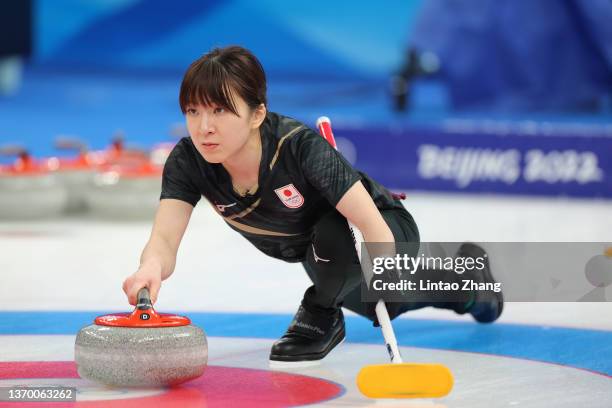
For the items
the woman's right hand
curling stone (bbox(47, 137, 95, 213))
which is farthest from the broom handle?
curling stone (bbox(47, 137, 95, 213))

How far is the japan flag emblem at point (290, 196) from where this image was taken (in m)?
3.13

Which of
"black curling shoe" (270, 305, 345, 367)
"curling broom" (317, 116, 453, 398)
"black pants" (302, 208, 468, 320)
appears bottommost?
"curling broom" (317, 116, 453, 398)

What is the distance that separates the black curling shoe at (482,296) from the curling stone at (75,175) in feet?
10.7

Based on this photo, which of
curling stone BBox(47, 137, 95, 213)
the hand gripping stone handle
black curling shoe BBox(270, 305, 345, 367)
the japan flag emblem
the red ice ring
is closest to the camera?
the red ice ring

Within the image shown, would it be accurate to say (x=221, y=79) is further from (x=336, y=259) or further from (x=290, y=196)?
(x=336, y=259)

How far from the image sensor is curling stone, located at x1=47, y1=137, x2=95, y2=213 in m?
6.72

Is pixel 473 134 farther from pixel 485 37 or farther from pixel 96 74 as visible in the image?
pixel 96 74

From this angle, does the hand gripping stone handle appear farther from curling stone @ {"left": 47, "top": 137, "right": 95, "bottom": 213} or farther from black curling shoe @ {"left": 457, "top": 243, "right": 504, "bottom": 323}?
curling stone @ {"left": 47, "top": 137, "right": 95, "bottom": 213}

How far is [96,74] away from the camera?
1529cm

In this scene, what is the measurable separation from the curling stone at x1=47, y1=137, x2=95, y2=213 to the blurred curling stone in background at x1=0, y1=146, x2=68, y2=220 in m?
0.13

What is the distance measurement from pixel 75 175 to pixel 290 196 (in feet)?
12.5

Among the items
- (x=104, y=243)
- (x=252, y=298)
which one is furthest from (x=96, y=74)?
(x=252, y=298)

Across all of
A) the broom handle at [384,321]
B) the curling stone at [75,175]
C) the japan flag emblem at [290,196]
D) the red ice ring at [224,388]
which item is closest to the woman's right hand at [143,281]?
the red ice ring at [224,388]

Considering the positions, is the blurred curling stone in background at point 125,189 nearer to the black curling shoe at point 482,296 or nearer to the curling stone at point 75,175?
the curling stone at point 75,175
